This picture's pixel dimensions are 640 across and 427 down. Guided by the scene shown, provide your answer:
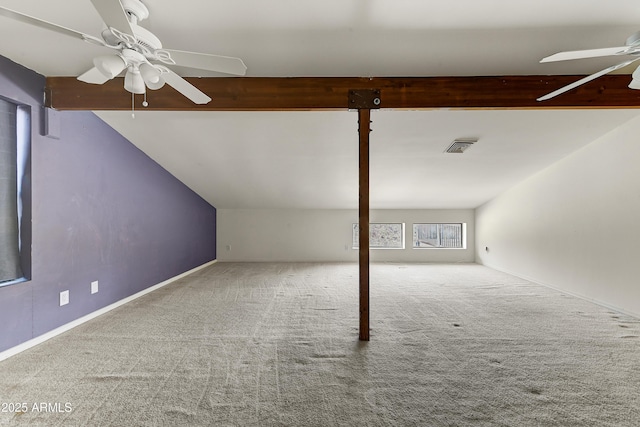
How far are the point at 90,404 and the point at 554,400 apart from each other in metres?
2.83

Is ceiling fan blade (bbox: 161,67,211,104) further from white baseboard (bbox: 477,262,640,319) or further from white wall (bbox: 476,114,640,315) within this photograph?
white baseboard (bbox: 477,262,640,319)

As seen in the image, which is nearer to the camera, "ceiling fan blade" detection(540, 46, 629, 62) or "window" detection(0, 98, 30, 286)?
"ceiling fan blade" detection(540, 46, 629, 62)

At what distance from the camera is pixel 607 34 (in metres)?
2.09

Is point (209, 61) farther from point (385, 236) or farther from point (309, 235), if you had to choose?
point (385, 236)

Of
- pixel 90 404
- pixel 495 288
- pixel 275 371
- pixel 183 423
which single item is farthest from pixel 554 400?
pixel 495 288

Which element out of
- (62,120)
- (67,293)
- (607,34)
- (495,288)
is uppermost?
(607,34)

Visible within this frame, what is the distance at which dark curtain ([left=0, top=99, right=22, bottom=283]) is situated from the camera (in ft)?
7.64

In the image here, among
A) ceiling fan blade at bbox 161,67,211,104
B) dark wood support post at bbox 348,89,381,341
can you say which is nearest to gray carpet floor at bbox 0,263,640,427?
dark wood support post at bbox 348,89,381,341

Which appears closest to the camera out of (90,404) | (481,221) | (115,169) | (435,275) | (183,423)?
(183,423)

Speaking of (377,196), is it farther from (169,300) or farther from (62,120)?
(62,120)

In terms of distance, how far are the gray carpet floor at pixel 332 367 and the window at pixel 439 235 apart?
367 centimetres

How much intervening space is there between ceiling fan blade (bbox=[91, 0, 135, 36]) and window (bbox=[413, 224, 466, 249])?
695 centimetres

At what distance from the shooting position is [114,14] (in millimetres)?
1286

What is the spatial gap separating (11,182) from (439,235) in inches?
308
